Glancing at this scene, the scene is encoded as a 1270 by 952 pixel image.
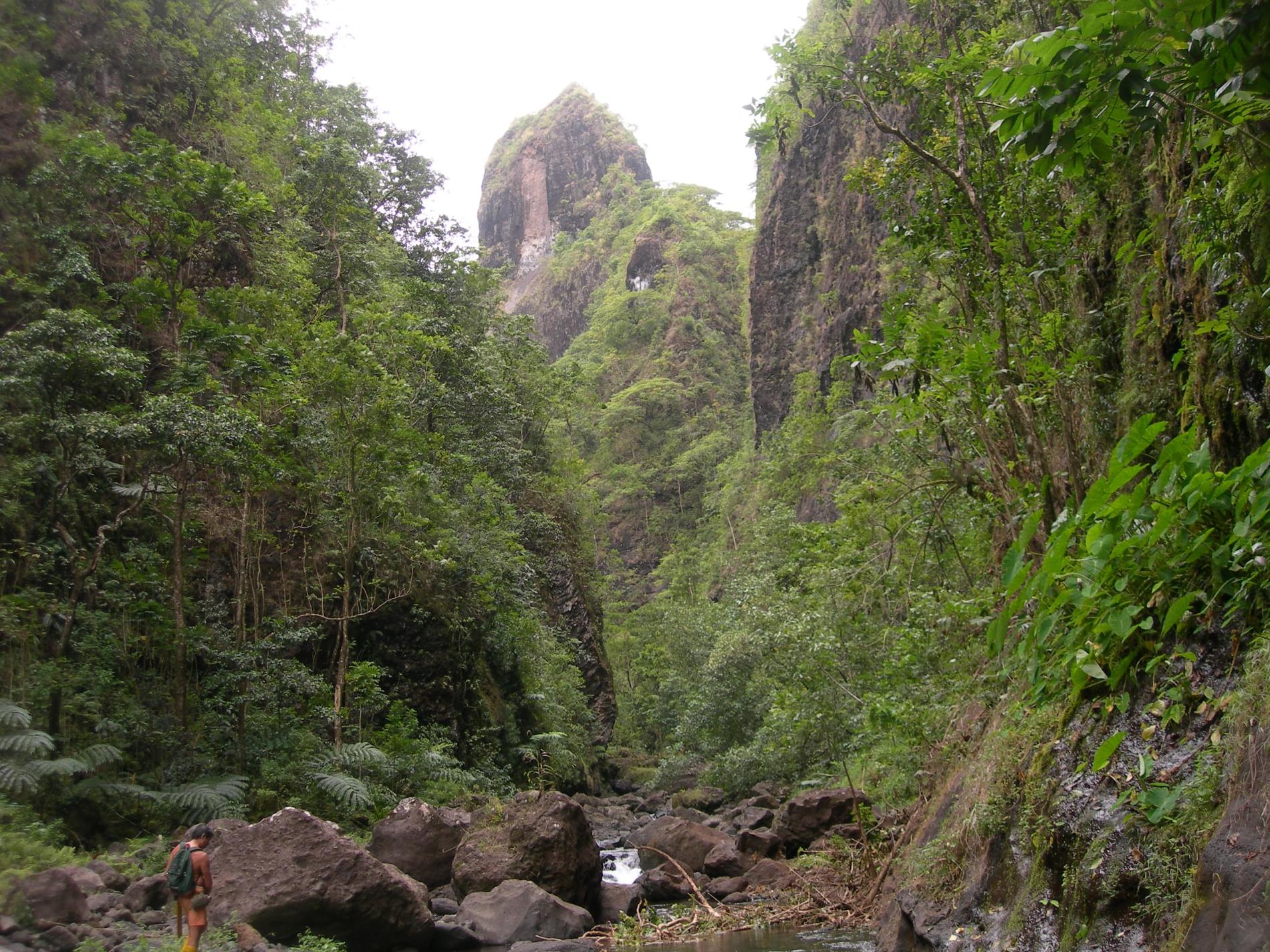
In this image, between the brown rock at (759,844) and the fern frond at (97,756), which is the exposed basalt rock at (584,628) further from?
the fern frond at (97,756)

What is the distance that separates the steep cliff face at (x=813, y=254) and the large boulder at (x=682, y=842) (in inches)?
717

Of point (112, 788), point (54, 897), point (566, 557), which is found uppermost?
point (566, 557)

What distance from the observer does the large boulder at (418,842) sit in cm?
1152

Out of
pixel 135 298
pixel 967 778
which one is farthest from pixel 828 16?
pixel 967 778

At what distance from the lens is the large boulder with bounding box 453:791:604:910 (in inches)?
438

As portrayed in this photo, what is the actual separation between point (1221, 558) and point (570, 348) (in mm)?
66294

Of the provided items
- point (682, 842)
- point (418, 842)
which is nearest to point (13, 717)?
point (418, 842)

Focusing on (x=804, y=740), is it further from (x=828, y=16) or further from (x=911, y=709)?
(x=828, y=16)

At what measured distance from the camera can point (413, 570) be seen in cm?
1669

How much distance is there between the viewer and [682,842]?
13.3m

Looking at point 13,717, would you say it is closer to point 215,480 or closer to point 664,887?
point 215,480

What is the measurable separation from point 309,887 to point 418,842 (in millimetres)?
3623

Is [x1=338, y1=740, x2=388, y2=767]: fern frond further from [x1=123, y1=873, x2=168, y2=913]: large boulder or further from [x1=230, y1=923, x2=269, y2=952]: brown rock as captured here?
[x1=230, y1=923, x2=269, y2=952]: brown rock

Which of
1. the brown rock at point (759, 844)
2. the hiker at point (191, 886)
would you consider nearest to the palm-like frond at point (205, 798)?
the hiker at point (191, 886)
